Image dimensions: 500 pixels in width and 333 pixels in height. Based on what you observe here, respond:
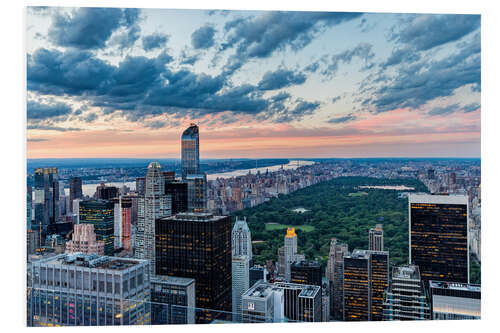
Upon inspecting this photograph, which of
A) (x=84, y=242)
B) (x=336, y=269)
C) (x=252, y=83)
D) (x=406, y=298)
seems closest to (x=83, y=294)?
(x=84, y=242)

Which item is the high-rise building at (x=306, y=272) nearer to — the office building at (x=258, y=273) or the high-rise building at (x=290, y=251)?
the high-rise building at (x=290, y=251)

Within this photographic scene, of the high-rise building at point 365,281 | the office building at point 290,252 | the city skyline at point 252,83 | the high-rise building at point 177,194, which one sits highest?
the city skyline at point 252,83

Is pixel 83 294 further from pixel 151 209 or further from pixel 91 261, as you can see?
pixel 151 209

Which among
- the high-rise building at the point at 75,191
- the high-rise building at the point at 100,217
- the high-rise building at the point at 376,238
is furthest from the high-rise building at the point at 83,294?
the high-rise building at the point at 376,238

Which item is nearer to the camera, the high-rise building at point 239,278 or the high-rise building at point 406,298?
the high-rise building at point 406,298

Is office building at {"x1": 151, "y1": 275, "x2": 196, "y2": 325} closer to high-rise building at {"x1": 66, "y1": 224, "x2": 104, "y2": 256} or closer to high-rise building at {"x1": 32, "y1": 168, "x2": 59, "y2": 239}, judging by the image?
high-rise building at {"x1": 66, "y1": 224, "x2": 104, "y2": 256}

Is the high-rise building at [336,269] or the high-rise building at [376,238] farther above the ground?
the high-rise building at [376,238]
